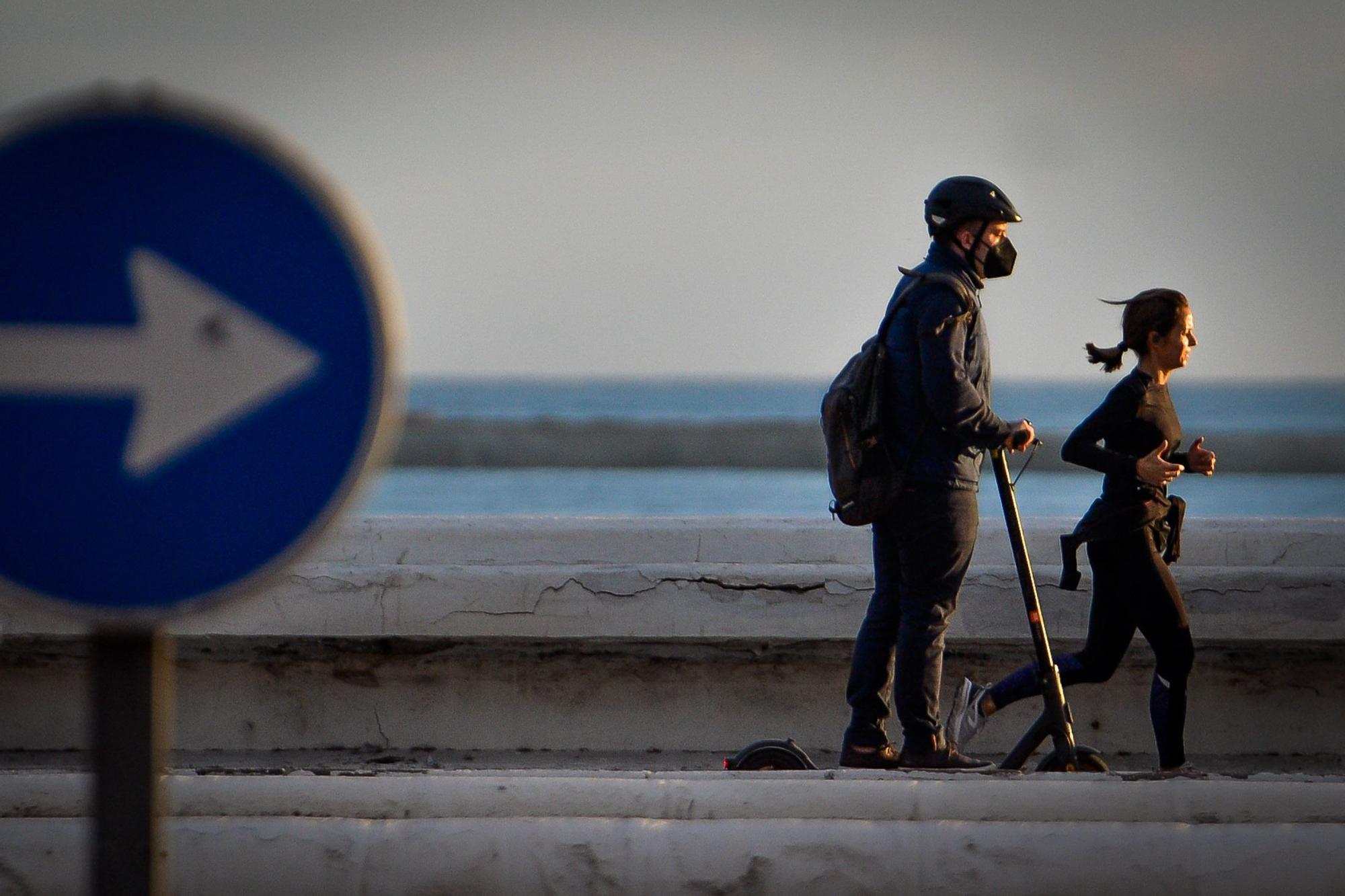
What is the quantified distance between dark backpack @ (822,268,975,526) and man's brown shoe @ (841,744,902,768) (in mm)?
621

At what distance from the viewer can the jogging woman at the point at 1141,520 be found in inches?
160

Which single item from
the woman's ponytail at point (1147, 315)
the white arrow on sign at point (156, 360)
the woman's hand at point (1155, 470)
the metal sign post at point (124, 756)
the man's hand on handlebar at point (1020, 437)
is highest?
the woman's ponytail at point (1147, 315)

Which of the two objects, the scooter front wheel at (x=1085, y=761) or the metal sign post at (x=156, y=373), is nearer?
the metal sign post at (x=156, y=373)

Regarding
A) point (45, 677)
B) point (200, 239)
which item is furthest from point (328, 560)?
point (200, 239)

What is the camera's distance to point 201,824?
9.01 feet

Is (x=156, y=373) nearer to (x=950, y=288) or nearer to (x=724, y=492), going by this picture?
(x=950, y=288)

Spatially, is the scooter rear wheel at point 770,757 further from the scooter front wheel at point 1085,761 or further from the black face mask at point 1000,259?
the black face mask at point 1000,259

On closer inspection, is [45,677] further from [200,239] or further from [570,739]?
[200,239]

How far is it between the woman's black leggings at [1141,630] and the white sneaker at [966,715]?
0.07 meters

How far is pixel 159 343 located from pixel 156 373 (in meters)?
0.03

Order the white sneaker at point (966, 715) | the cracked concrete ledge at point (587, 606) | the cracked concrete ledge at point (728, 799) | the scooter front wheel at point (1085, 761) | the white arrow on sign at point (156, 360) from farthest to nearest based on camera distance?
the cracked concrete ledge at point (587, 606), the white sneaker at point (966, 715), the scooter front wheel at point (1085, 761), the cracked concrete ledge at point (728, 799), the white arrow on sign at point (156, 360)

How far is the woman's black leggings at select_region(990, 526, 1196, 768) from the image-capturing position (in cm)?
407

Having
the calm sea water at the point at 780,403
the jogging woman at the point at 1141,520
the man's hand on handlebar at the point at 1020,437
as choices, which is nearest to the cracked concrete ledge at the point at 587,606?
the jogging woman at the point at 1141,520

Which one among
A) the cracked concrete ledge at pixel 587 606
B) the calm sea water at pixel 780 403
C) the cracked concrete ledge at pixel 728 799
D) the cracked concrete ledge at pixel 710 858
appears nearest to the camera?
the cracked concrete ledge at pixel 710 858
